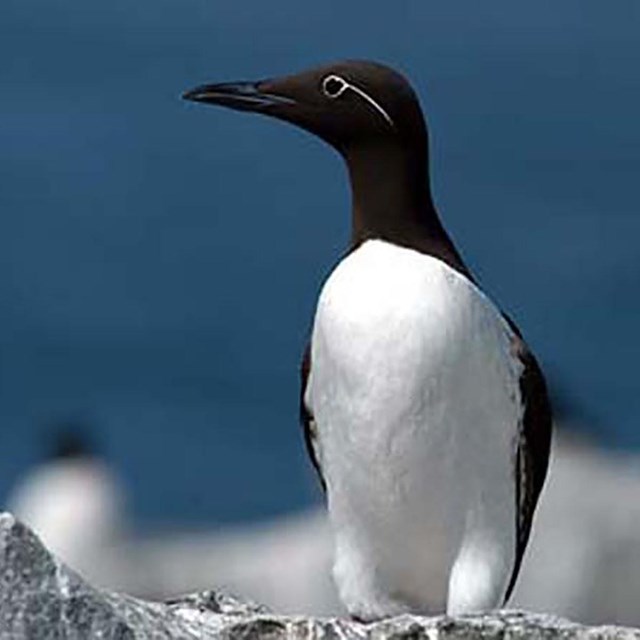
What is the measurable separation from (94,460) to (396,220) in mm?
20142

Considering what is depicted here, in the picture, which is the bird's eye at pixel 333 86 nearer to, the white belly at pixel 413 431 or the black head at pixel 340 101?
the black head at pixel 340 101

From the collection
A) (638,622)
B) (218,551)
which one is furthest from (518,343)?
(218,551)

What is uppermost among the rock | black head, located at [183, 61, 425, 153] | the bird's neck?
black head, located at [183, 61, 425, 153]

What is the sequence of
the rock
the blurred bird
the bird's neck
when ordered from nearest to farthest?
1. the rock
2. the bird's neck
3. the blurred bird

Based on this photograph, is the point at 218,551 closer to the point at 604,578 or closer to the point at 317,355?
the point at 604,578

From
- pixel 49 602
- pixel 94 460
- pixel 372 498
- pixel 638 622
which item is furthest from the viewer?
pixel 94 460

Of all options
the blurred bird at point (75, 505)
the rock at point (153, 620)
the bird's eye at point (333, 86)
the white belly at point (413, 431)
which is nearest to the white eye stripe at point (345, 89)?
the bird's eye at point (333, 86)

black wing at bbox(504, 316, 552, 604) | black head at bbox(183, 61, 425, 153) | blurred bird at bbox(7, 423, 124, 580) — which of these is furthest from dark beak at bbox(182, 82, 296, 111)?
blurred bird at bbox(7, 423, 124, 580)

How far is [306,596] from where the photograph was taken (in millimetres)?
23734

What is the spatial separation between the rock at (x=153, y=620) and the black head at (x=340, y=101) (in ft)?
5.31

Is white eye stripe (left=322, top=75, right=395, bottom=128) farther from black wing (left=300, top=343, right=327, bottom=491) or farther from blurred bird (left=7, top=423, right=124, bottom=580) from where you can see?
blurred bird (left=7, top=423, right=124, bottom=580)

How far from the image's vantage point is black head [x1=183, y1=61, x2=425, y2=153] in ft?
35.2

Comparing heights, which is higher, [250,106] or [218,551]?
[250,106]

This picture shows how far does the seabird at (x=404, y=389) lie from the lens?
10336mm
